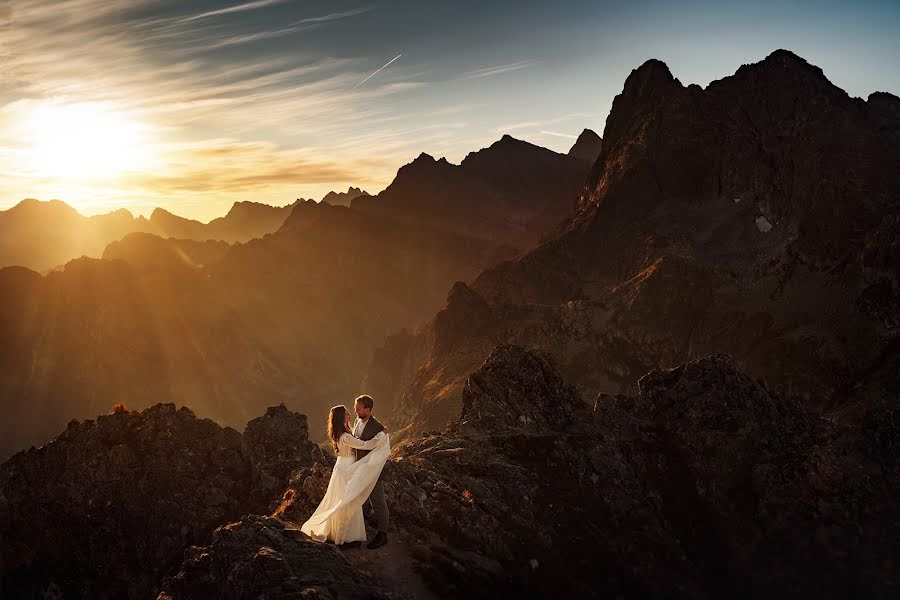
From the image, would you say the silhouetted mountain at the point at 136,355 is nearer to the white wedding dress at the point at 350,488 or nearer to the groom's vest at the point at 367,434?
the white wedding dress at the point at 350,488

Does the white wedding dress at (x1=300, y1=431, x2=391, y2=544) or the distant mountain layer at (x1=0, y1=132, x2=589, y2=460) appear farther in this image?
the distant mountain layer at (x1=0, y1=132, x2=589, y2=460)

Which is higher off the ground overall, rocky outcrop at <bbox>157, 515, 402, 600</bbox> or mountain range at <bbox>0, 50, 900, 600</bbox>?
rocky outcrop at <bbox>157, 515, 402, 600</bbox>

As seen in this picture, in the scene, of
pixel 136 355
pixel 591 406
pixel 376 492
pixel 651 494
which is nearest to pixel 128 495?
pixel 376 492

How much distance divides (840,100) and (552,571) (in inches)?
4604

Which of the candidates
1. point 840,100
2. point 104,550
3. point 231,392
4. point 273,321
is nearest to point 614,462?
point 104,550

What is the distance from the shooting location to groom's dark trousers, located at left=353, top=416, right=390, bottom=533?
15984 mm

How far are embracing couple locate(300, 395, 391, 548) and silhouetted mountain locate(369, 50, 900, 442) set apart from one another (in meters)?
45.2

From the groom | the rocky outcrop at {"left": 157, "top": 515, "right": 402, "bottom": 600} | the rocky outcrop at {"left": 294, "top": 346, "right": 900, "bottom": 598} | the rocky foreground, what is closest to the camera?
the rocky outcrop at {"left": 157, "top": 515, "right": 402, "bottom": 600}

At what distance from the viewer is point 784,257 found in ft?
288

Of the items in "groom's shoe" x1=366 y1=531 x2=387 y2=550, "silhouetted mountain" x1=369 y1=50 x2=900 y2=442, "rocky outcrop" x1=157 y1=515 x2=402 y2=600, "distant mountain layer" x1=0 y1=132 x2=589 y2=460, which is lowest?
"distant mountain layer" x1=0 y1=132 x2=589 y2=460

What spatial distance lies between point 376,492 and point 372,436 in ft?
5.01

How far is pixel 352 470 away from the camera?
1574 centimetres

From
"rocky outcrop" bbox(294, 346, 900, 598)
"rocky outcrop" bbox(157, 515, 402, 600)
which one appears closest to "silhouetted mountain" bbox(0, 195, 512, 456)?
"rocky outcrop" bbox(294, 346, 900, 598)

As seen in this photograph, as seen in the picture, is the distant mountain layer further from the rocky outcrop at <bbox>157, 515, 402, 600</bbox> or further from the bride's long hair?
the bride's long hair
